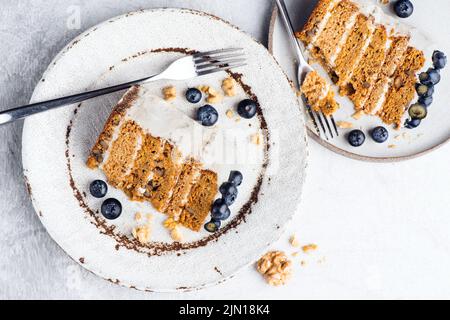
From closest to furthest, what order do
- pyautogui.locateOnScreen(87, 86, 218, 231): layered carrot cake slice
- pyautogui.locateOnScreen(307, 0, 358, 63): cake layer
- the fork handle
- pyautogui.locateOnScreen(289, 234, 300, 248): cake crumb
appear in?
the fork handle < pyautogui.locateOnScreen(87, 86, 218, 231): layered carrot cake slice < pyautogui.locateOnScreen(307, 0, 358, 63): cake layer < pyautogui.locateOnScreen(289, 234, 300, 248): cake crumb

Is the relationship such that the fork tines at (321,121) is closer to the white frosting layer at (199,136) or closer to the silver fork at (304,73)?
the silver fork at (304,73)

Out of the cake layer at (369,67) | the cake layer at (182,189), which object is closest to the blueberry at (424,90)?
the cake layer at (369,67)

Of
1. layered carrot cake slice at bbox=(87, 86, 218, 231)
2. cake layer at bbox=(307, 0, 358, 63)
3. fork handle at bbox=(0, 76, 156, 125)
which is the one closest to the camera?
fork handle at bbox=(0, 76, 156, 125)

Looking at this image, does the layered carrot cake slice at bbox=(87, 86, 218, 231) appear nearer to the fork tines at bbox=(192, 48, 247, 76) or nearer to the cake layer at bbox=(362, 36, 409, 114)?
the fork tines at bbox=(192, 48, 247, 76)

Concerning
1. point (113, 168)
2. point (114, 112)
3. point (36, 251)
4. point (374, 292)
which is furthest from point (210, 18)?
point (374, 292)

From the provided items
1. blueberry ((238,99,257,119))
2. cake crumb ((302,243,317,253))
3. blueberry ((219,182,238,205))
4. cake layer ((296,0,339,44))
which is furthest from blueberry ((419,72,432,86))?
blueberry ((219,182,238,205))

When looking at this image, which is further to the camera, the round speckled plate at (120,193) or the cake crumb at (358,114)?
the cake crumb at (358,114)

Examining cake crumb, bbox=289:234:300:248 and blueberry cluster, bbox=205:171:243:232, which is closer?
blueberry cluster, bbox=205:171:243:232
